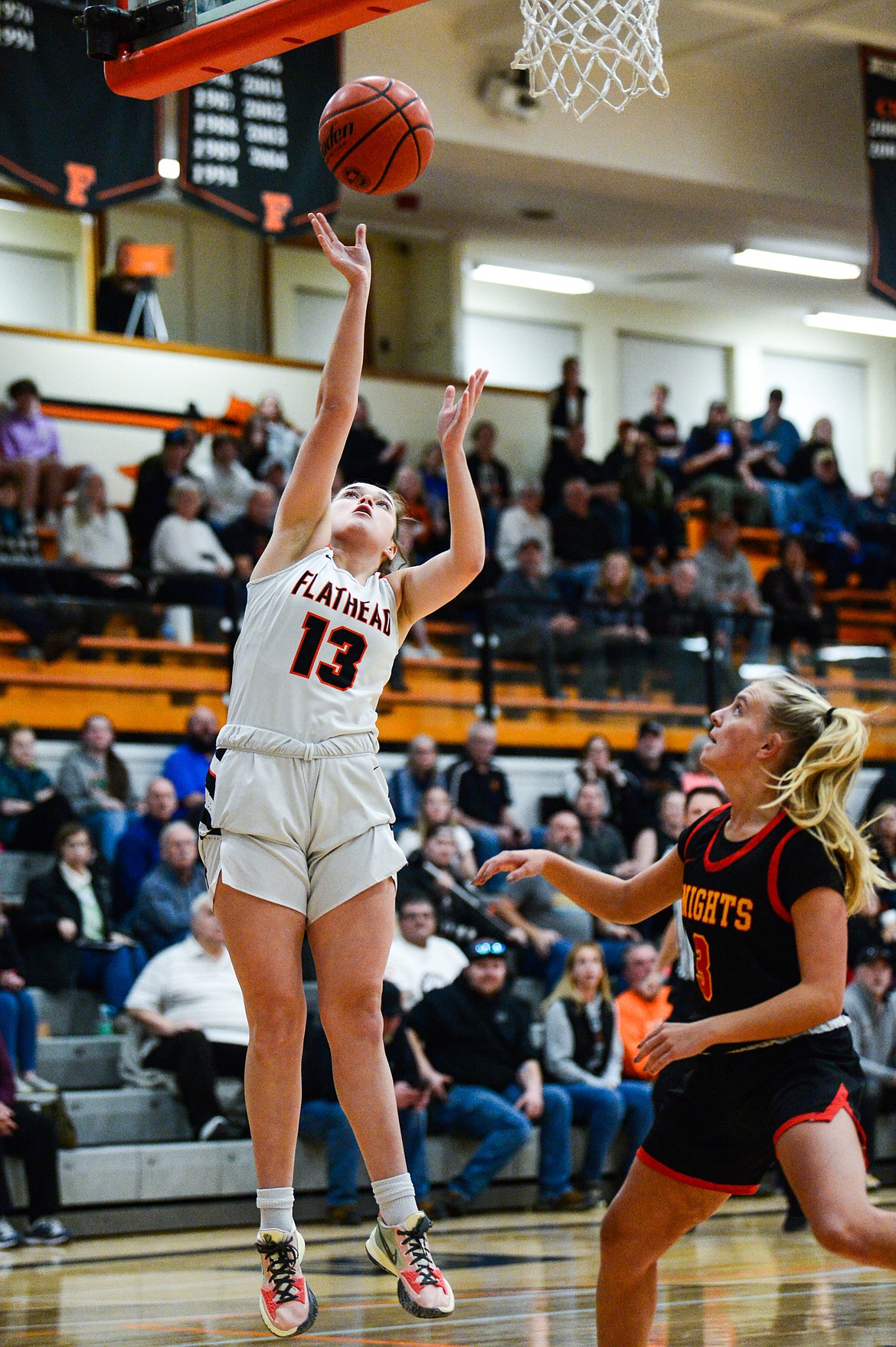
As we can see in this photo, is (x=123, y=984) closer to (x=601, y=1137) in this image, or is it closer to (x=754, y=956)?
(x=601, y=1137)

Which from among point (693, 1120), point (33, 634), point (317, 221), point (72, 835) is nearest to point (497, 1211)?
point (72, 835)

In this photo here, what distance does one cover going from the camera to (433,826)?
10.5 meters

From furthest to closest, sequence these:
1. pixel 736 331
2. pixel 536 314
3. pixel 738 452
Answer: pixel 736 331 < pixel 536 314 < pixel 738 452

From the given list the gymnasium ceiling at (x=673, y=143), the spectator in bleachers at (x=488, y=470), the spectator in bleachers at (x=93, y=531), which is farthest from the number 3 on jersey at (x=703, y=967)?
the spectator in bleachers at (x=488, y=470)

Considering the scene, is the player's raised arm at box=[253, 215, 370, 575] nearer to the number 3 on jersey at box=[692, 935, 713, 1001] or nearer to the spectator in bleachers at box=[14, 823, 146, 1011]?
the number 3 on jersey at box=[692, 935, 713, 1001]

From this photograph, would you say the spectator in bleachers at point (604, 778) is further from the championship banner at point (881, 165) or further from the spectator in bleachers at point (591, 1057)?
the championship banner at point (881, 165)

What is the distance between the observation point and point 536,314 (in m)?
19.8

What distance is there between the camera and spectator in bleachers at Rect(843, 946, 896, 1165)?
34.5 ft

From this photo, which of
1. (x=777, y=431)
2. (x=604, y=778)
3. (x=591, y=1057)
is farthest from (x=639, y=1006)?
(x=777, y=431)

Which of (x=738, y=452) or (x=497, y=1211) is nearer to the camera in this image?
(x=497, y=1211)

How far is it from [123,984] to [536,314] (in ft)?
39.3

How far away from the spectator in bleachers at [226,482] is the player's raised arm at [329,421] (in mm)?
8622

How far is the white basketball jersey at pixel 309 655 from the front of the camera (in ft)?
14.5

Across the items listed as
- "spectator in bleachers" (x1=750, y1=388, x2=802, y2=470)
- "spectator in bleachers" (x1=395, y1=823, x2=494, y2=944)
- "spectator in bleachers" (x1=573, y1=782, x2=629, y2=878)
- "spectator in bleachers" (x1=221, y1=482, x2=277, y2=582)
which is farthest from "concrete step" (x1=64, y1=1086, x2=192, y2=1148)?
"spectator in bleachers" (x1=750, y1=388, x2=802, y2=470)
